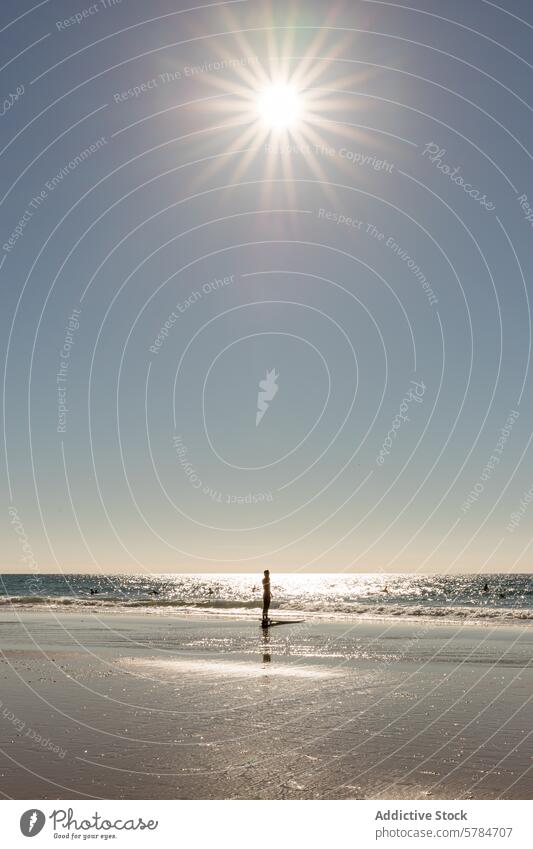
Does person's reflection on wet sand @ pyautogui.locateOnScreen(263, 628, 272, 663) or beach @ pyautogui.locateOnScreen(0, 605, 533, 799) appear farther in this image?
person's reflection on wet sand @ pyautogui.locateOnScreen(263, 628, 272, 663)

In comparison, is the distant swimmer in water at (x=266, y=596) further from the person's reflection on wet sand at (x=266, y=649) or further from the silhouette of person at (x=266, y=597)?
the person's reflection on wet sand at (x=266, y=649)

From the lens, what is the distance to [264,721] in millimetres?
14109

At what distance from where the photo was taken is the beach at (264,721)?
33.2 feet

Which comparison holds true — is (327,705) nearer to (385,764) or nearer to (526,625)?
(385,764)

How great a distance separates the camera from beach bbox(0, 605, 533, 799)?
1012cm

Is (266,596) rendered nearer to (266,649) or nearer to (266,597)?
(266,597)

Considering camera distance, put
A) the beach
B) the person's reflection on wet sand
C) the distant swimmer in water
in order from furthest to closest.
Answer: the distant swimmer in water
the person's reflection on wet sand
the beach

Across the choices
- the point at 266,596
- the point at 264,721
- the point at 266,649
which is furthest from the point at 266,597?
the point at 264,721

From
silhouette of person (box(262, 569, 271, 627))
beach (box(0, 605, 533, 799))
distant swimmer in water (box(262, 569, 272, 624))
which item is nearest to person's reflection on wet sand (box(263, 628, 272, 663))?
beach (box(0, 605, 533, 799))

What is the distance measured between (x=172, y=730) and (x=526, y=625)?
119ft

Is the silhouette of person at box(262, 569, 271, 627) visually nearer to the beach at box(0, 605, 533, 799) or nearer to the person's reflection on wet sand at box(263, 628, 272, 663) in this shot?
the person's reflection on wet sand at box(263, 628, 272, 663)

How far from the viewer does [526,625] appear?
4412 centimetres

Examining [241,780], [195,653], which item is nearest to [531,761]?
[241,780]

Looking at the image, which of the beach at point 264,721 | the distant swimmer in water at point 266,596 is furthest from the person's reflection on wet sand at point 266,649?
the distant swimmer in water at point 266,596
